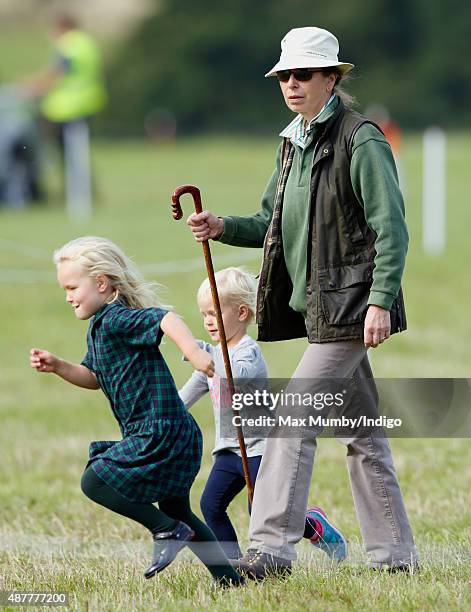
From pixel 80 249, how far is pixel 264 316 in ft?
2.34

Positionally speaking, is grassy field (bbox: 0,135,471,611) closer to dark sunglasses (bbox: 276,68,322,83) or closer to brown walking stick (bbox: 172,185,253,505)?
brown walking stick (bbox: 172,185,253,505)

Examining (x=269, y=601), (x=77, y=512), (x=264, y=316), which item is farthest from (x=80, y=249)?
(x=77, y=512)

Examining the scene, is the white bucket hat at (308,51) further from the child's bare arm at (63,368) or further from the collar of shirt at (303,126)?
the child's bare arm at (63,368)

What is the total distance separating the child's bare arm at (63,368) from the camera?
4.78 meters

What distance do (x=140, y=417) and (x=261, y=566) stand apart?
665mm

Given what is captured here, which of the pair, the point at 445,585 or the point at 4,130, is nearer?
the point at 445,585

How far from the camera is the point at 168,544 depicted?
486 centimetres

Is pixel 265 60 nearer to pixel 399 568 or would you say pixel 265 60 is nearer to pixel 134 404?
pixel 399 568

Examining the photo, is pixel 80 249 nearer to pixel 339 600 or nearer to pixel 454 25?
pixel 339 600

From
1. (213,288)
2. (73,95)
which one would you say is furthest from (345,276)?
(73,95)

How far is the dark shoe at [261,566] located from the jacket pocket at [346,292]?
824 mm

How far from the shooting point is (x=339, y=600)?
4691mm

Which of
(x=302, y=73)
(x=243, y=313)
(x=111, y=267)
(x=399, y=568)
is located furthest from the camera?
(x=243, y=313)

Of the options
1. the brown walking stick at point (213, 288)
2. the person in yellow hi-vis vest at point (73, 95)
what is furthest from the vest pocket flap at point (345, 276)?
the person in yellow hi-vis vest at point (73, 95)
